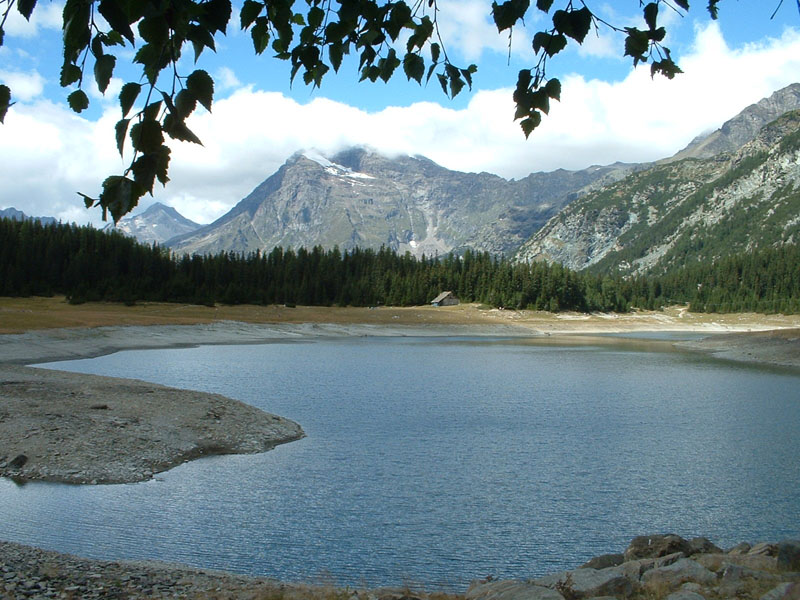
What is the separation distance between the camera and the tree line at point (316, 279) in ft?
387

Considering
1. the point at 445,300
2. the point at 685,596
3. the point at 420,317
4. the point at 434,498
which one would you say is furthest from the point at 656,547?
the point at 445,300

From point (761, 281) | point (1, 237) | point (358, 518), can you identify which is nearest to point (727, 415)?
point (358, 518)

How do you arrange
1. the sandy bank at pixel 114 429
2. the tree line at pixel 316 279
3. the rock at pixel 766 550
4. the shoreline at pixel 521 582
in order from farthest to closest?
the tree line at pixel 316 279 → the sandy bank at pixel 114 429 → the rock at pixel 766 550 → the shoreline at pixel 521 582

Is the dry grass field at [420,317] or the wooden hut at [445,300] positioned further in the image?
the wooden hut at [445,300]

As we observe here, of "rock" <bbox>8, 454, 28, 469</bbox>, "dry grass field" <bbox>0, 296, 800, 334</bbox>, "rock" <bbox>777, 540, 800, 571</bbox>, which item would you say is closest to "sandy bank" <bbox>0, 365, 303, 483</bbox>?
"rock" <bbox>8, 454, 28, 469</bbox>

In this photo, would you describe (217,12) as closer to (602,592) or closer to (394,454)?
(602,592)

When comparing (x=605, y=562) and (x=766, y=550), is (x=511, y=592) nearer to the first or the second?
(x=605, y=562)

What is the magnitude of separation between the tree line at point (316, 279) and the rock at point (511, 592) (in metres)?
112

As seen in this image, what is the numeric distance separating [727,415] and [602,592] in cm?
2608

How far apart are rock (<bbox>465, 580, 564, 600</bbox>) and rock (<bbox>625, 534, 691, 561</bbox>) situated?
3100 millimetres

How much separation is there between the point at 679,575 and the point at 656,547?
241 centimetres

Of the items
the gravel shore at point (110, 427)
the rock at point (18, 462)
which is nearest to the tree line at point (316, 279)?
the gravel shore at point (110, 427)

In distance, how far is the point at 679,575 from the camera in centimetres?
881

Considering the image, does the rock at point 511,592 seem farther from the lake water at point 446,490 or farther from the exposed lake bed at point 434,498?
the exposed lake bed at point 434,498
